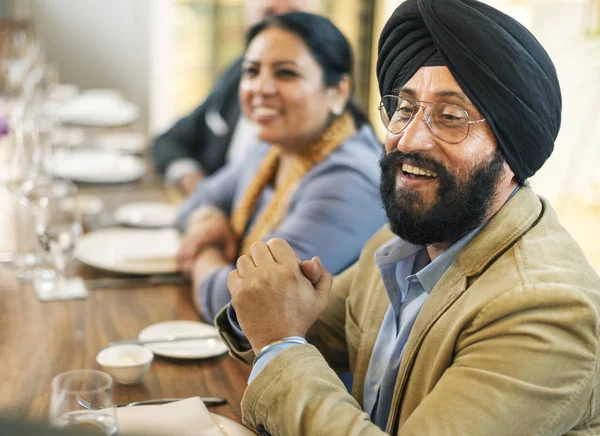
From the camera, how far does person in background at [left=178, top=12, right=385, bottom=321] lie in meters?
1.72

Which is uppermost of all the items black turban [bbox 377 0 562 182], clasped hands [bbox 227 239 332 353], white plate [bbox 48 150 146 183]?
black turban [bbox 377 0 562 182]

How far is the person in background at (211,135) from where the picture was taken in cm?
276

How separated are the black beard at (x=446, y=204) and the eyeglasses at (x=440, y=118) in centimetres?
4

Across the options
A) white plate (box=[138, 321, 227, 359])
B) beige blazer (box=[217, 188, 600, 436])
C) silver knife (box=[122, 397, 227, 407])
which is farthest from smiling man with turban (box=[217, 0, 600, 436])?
white plate (box=[138, 321, 227, 359])

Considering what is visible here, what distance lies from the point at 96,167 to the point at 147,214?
0.56 m

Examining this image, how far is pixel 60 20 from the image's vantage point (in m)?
5.19

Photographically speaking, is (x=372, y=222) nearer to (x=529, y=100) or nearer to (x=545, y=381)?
(x=529, y=100)

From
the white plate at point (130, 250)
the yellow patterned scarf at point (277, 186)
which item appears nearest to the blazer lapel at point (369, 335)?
the yellow patterned scarf at point (277, 186)

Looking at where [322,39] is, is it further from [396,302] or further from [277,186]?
[396,302]

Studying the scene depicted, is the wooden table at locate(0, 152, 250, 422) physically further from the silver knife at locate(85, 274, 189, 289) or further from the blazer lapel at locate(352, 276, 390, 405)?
the blazer lapel at locate(352, 276, 390, 405)

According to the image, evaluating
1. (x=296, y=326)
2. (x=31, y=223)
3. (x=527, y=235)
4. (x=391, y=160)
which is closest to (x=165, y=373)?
(x=296, y=326)

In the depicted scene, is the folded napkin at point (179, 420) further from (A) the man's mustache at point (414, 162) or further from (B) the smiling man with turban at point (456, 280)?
(A) the man's mustache at point (414, 162)

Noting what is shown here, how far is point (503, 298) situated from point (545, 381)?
11 cm

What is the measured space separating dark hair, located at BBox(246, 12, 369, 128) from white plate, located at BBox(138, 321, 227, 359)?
728 millimetres
